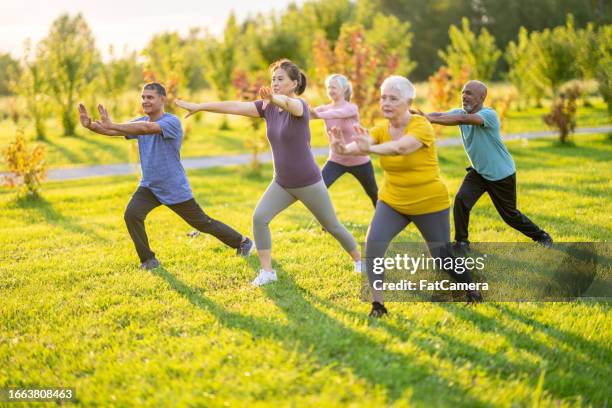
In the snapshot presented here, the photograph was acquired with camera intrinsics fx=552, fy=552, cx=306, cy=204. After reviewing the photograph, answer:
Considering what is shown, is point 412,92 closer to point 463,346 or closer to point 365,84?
point 463,346

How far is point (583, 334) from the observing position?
4.25m

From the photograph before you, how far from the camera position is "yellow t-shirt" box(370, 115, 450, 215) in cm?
429

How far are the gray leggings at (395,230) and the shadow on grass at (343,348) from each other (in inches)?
24.7

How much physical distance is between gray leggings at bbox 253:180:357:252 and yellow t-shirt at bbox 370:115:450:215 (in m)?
0.99

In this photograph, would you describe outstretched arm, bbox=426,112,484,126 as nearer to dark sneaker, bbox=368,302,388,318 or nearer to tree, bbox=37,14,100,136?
dark sneaker, bbox=368,302,388,318

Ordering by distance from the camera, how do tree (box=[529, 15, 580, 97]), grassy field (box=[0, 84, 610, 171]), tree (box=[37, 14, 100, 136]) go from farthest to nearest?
tree (box=[529, 15, 580, 97]), tree (box=[37, 14, 100, 136]), grassy field (box=[0, 84, 610, 171])

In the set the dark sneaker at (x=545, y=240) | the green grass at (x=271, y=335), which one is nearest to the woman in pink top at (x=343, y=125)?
the green grass at (x=271, y=335)

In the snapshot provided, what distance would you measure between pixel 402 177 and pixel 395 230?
1.44ft

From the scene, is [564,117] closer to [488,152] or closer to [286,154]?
[488,152]

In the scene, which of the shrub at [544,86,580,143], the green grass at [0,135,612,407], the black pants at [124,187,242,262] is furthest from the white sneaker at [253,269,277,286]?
the shrub at [544,86,580,143]

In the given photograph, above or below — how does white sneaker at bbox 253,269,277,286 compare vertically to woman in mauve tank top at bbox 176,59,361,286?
below

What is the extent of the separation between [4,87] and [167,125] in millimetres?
48760

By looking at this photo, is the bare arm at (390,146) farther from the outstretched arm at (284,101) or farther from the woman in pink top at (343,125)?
the woman in pink top at (343,125)

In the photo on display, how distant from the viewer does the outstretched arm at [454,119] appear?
5042mm
